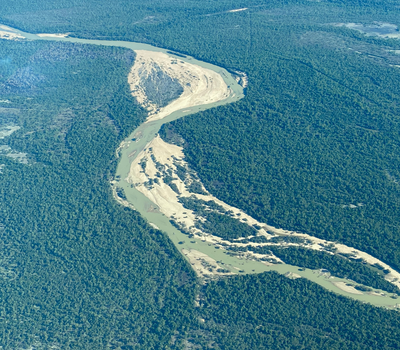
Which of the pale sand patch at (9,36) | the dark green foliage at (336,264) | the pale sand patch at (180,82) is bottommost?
the dark green foliage at (336,264)

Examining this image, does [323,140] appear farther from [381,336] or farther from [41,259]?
[41,259]

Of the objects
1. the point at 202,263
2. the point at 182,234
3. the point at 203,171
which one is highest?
the point at 203,171

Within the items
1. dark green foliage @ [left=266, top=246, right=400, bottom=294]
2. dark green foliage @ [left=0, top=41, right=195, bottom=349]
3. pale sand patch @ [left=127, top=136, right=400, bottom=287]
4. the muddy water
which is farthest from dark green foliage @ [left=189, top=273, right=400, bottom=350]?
pale sand patch @ [left=127, top=136, right=400, bottom=287]

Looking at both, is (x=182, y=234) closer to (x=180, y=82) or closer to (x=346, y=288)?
(x=346, y=288)

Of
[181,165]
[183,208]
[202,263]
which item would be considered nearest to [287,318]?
[202,263]

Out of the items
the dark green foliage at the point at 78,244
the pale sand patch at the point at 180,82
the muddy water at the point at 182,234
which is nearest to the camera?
the dark green foliage at the point at 78,244

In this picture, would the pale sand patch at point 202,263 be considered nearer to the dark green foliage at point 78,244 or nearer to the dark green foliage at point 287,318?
the dark green foliage at point 78,244

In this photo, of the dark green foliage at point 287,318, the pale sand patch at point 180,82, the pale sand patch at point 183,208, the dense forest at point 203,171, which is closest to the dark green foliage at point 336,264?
the dense forest at point 203,171
